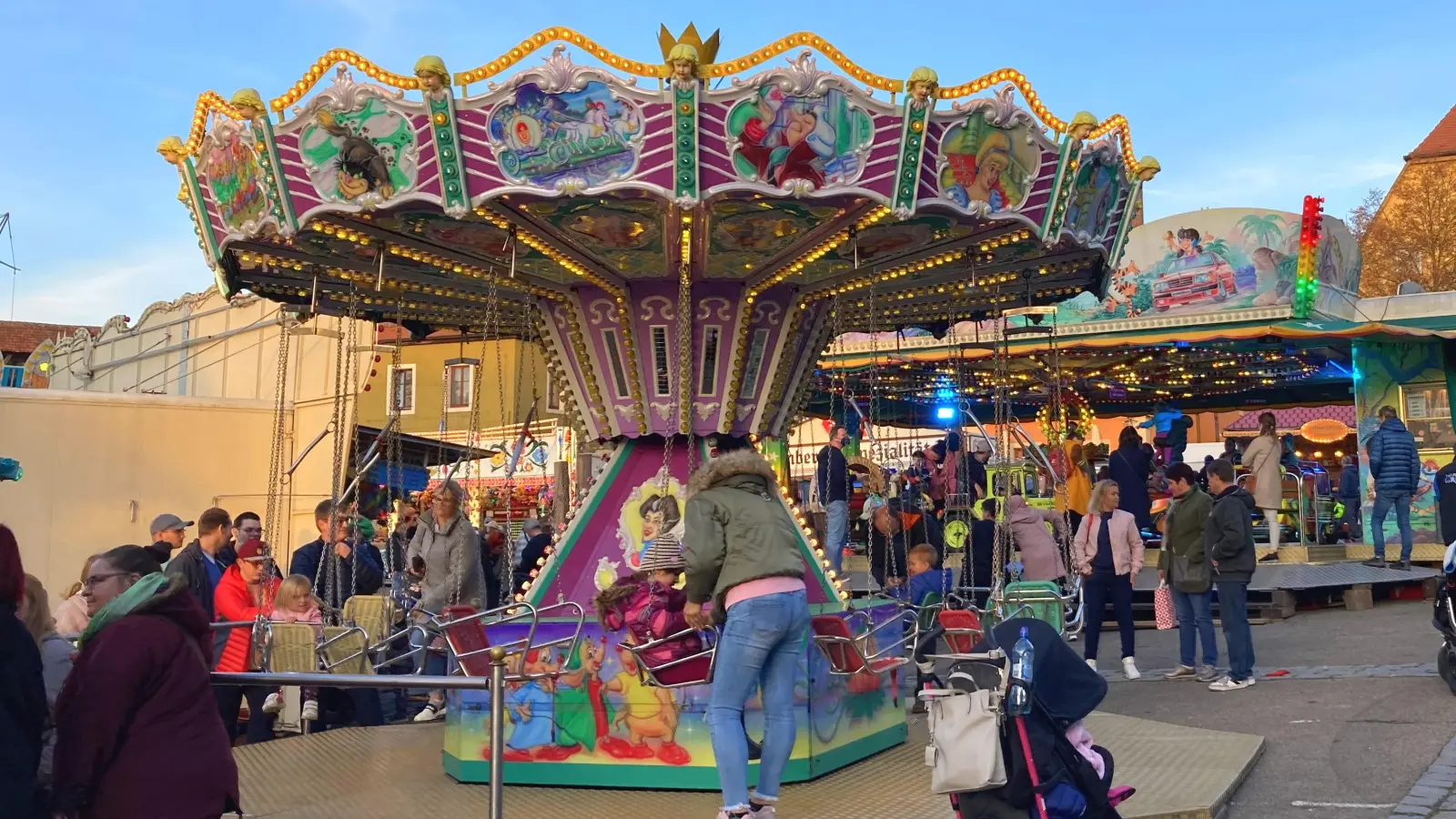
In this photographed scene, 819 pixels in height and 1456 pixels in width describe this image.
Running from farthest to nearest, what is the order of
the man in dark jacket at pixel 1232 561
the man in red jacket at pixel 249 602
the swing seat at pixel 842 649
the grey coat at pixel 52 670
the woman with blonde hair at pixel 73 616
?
the man in dark jacket at pixel 1232 561
the man in red jacket at pixel 249 602
the swing seat at pixel 842 649
the woman with blonde hair at pixel 73 616
the grey coat at pixel 52 670

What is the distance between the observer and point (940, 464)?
18266 millimetres

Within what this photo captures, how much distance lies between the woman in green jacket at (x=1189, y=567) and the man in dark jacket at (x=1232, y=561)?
120mm

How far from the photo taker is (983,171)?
7422 millimetres

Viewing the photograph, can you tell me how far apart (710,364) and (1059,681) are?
4810 millimetres

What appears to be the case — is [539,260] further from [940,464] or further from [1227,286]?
[1227,286]

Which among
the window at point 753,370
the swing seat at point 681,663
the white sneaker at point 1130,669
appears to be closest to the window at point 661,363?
the window at point 753,370

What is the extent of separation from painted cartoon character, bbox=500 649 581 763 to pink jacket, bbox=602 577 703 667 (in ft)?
3.41

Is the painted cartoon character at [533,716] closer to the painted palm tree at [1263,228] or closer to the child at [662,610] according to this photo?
the child at [662,610]

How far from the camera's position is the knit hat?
648cm

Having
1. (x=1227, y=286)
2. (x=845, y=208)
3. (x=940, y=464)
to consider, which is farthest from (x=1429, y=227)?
(x=845, y=208)

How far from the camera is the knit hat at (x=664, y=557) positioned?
21.3 ft

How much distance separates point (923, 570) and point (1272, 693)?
2.57 meters

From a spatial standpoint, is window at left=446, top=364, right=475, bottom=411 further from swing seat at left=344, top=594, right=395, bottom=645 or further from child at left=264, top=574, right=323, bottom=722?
→ child at left=264, top=574, right=323, bottom=722

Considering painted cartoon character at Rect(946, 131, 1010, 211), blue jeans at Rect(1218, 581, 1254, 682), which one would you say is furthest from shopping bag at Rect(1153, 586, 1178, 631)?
painted cartoon character at Rect(946, 131, 1010, 211)
